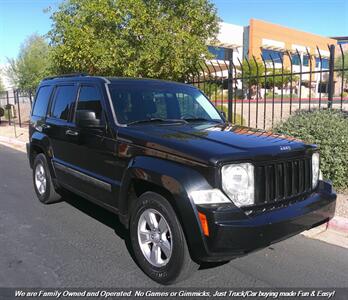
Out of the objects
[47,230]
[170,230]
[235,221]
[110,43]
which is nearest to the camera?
[235,221]

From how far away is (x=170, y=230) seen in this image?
138 inches

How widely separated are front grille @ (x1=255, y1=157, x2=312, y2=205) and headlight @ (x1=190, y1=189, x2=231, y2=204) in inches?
13.6

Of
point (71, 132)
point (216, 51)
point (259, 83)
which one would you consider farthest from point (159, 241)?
point (216, 51)

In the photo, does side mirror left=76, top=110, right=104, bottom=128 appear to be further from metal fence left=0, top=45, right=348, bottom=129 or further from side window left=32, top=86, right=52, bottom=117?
metal fence left=0, top=45, right=348, bottom=129

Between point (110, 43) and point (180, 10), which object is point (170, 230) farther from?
point (180, 10)

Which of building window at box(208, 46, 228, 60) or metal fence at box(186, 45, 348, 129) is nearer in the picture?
metal fence at box(186, 45, 348, 129)

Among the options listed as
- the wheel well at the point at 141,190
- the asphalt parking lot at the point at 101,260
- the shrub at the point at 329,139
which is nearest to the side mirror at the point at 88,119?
the wheel well at the point at 141,190

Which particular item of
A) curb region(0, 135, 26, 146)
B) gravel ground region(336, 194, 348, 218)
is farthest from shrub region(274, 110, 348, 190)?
curb region(0, 135, 26, 146)

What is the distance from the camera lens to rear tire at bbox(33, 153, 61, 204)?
20.1 feet

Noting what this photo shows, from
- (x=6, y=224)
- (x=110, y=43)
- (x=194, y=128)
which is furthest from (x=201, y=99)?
(x=110, y=43)

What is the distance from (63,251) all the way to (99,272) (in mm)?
736

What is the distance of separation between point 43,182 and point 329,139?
177 inches

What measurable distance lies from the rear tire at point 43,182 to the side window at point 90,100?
1488mm

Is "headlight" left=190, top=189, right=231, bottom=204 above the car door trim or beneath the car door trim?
above
